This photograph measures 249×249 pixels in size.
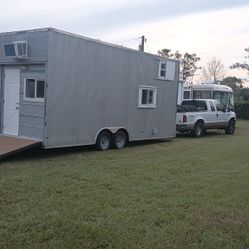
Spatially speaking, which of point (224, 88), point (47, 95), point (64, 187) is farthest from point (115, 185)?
Result: point (224, 88)

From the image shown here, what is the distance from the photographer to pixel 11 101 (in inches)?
514

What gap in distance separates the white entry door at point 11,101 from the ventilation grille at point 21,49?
0.59 metres

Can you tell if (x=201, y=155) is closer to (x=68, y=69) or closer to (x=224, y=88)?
(x=68, y=69)

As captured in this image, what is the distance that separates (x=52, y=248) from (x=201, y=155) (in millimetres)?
9074

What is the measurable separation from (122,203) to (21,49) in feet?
22.5

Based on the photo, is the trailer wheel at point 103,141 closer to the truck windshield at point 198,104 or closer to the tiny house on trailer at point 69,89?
the tiny house on trailer at point 69,89

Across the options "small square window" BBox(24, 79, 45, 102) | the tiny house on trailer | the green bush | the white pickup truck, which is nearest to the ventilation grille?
the tiny house on trailer

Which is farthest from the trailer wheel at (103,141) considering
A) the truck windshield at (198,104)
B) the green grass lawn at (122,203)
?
the truck windshield at (198,104)

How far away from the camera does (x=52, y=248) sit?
196 inches

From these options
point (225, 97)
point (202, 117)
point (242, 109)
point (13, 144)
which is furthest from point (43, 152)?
point (242, 109)

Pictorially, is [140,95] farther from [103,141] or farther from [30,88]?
[30,88]

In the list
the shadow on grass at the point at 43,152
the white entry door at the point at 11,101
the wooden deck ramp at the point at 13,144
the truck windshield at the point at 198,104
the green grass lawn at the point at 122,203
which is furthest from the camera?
the truck windshield at the point at 198,104

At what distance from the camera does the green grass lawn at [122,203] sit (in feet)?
17.7

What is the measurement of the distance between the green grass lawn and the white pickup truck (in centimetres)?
876
